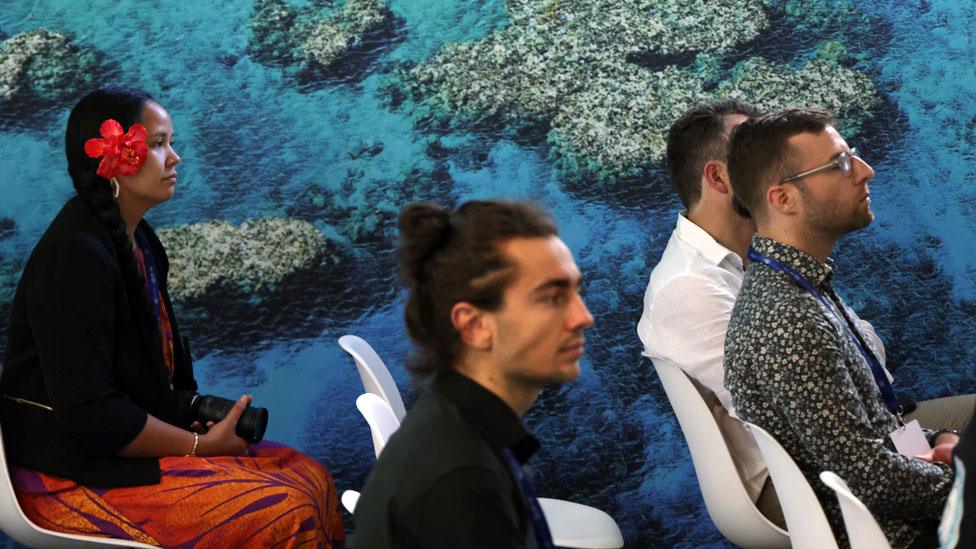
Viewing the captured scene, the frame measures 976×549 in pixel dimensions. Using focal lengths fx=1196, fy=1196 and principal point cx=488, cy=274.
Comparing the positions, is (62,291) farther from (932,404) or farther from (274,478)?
(932,404)

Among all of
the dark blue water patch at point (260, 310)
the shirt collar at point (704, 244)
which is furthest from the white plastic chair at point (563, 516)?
the dark blue water patch at point (260, 310)

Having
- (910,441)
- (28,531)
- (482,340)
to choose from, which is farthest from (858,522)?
(28,531)

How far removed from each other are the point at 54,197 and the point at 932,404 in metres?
2.91

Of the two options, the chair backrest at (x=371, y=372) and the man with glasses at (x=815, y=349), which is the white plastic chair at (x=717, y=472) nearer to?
the man with glasses at (x=815, y=349)

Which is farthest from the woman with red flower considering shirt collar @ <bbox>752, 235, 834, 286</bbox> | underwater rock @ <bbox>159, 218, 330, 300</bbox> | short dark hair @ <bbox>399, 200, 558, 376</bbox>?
shirt collar @ <bbox>752, 235, 834, 286</bbox>

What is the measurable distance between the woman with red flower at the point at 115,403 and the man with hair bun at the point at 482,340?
115cm

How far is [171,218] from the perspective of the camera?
13.6 feet

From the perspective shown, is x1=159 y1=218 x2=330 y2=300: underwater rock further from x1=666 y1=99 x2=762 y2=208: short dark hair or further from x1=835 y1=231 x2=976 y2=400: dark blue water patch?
x1=835 y1=231 x2=976 y2=400: dark blue water patch

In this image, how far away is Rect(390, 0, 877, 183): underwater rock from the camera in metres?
4.24

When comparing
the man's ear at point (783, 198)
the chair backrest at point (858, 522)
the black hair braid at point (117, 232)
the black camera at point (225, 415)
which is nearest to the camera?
the chair backrest at point (858, 522)

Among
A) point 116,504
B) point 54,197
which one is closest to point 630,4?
point 54,197

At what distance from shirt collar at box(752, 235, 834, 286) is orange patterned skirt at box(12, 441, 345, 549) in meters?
1.27

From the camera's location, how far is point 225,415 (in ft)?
10.2

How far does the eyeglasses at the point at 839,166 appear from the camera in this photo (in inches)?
104
